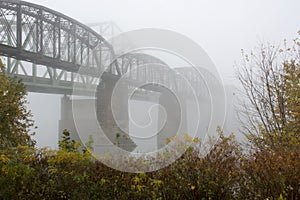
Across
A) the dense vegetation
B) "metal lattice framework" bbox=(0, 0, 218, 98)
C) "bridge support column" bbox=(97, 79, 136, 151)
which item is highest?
"metal lattice framework" bbox=(0, 0, 218, 98)

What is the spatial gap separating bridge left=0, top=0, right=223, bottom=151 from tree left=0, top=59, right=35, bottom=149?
5.77 feet

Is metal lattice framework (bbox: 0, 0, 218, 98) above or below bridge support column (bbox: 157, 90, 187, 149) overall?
above

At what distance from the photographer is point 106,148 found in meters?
5.27

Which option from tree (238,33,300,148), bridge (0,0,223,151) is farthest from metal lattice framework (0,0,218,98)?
tree (238,33,300,148)

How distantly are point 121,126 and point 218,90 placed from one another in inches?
71.8

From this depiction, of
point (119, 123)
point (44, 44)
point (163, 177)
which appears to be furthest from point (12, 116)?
point (44, 44)

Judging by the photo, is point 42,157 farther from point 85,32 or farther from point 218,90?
point 85,32

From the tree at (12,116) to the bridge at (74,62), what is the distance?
1.76 meters

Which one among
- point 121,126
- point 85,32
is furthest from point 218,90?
point 85,32

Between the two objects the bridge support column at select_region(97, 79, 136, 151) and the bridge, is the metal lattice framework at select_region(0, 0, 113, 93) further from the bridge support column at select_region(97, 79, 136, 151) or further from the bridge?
the bridge support column at select_region(97, 79, 136, 151)

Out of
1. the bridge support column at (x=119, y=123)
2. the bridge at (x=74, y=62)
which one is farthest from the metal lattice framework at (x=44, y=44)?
the bridge support column at (x=119, y=123)

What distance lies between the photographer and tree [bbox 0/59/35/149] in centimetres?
805

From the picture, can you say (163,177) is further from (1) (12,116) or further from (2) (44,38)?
(2) (44,38)

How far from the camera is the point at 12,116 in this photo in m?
8.33
